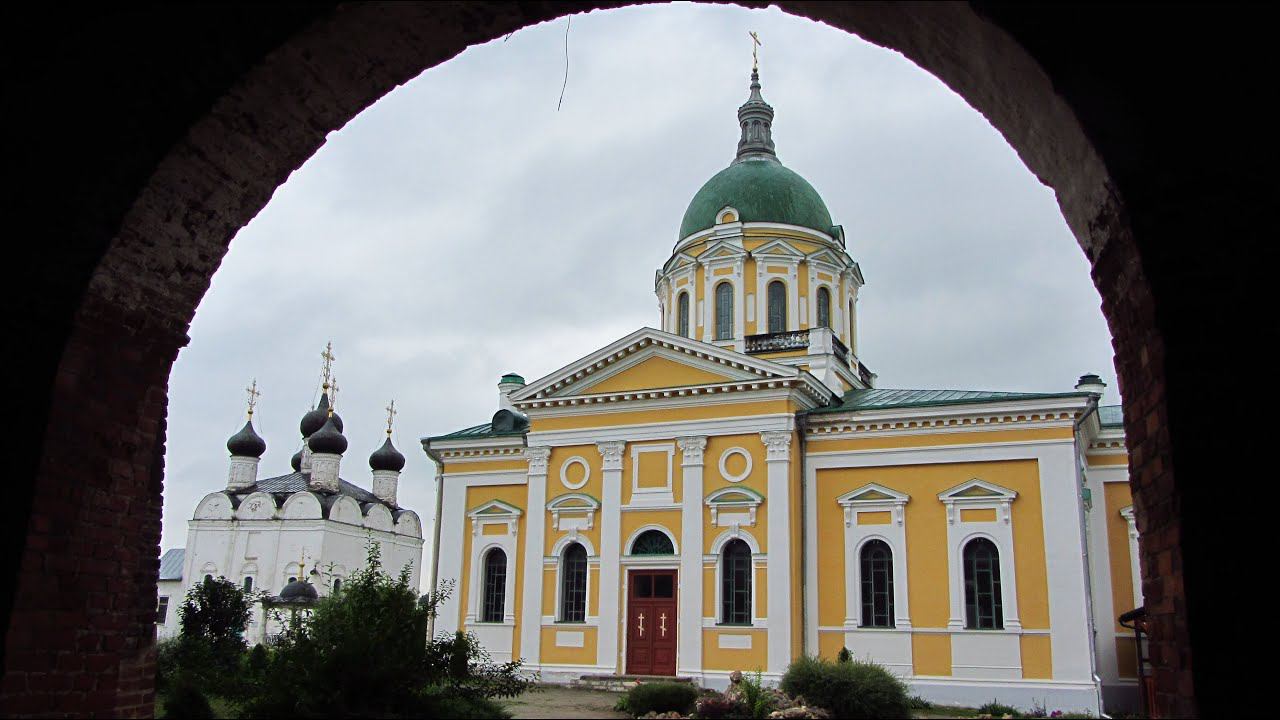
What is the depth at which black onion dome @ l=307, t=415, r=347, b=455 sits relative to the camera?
4504 cm

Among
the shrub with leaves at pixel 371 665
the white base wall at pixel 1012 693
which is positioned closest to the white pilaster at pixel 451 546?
the white base wall at pixel 1012 693

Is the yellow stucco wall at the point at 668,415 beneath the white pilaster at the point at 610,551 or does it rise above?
above

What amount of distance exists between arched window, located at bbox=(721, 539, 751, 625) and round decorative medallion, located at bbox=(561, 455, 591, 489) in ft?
13.6

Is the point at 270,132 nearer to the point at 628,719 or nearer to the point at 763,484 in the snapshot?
the point at 628,719

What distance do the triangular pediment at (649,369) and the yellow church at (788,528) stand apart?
0.06 m

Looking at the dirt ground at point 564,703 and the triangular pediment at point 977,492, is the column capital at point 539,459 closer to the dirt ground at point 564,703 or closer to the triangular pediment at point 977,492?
the dirt ground at point 564,703

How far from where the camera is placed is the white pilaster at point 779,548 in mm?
22859

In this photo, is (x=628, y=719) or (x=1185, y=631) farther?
(x=628, y=719)

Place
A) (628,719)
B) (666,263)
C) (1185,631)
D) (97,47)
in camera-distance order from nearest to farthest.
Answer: (1185,631)
(97,47)
(628,719)
(666,263)

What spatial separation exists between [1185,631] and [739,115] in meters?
35.0

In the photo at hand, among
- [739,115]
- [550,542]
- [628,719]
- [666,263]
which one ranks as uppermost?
[739,115]

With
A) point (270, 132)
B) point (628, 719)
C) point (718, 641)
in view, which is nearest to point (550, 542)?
point (718, 641)

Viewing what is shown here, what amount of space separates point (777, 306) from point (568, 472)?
8.47 metres

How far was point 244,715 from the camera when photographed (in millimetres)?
11195
